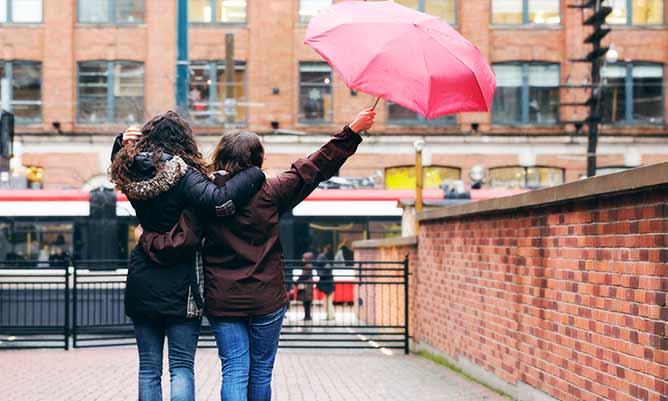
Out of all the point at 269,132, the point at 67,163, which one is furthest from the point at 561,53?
the point at 67,163

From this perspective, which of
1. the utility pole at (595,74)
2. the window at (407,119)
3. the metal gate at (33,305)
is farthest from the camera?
the window at (407,119)

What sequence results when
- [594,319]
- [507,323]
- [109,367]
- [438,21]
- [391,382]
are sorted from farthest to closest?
[109,367]
[391,382]
[507,323]
[594,319]
[438,21]

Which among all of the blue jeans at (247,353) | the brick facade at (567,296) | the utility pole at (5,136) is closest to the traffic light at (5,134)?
the utility pole at (5,136)

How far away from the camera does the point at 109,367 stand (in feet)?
38.0

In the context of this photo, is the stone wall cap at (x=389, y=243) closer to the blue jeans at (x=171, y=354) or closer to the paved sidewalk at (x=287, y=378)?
the paved sidewalk at (x=287, y=378)

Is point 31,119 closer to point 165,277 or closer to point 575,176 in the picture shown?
point 575,176

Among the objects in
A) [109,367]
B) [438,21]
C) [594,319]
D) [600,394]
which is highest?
[438,21]

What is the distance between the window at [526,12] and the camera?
120 feet

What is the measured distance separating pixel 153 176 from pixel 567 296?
11.5 feet

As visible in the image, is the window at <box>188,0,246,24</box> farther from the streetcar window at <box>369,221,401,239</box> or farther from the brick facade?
the brick facade

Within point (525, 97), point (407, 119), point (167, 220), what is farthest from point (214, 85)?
point (167, 220)

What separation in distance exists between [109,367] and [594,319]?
262 inches

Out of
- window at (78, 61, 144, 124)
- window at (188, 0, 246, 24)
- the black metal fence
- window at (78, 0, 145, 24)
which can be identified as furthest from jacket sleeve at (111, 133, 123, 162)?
window at (78, 0, 145, 24)

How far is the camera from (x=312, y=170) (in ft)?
17.2
